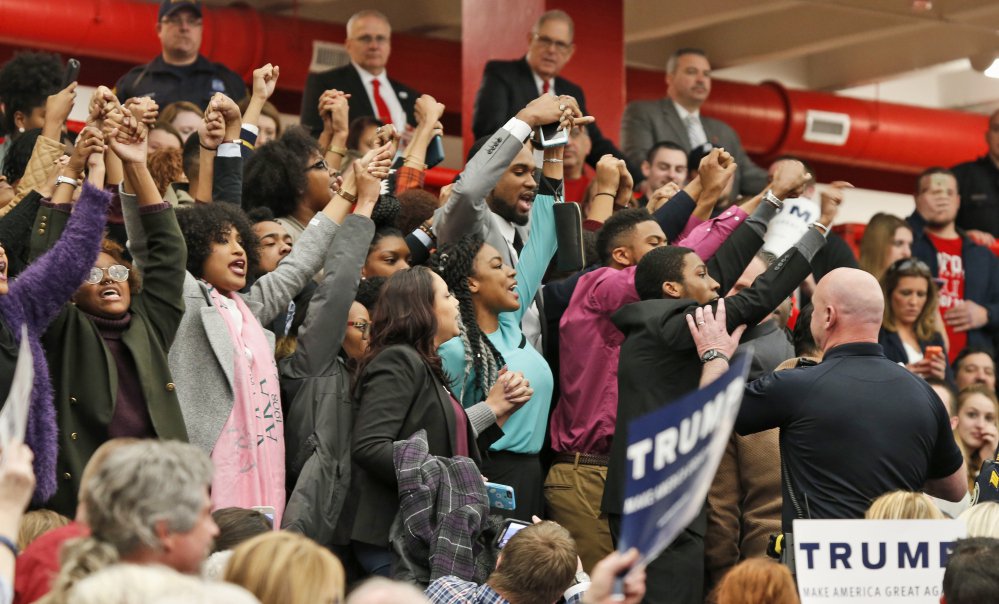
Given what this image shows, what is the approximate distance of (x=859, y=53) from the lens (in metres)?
14.2

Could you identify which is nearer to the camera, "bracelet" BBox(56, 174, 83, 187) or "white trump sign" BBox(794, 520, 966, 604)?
"white trump sign" BBox(794, 520, 966, 604)

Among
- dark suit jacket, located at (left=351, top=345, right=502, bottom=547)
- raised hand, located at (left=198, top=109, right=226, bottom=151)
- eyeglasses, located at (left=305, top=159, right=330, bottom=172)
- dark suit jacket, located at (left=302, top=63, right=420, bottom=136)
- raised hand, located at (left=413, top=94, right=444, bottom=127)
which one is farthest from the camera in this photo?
dark suit jacket, located at (left=302, top=63, right=420, bottom=136)

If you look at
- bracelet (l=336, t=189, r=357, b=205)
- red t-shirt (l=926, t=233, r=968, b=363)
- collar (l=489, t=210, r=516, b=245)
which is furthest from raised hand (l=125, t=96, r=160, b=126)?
red t-shirt (l=926, t=233, r=968, b=363)

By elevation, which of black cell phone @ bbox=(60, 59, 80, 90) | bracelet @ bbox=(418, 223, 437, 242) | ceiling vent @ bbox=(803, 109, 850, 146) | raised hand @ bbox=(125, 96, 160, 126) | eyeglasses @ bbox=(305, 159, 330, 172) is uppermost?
ceiling vent @ bbox=(803, 109, 850, 146)

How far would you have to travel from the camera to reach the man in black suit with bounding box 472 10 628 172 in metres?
7.97

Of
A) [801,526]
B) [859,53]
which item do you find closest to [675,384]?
[801,526]

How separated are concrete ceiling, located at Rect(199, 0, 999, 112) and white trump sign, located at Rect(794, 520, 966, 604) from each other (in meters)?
7.70

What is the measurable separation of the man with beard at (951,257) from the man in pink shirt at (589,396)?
11.6 feet

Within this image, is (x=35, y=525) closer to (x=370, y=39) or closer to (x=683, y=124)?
(x=370, y=39)

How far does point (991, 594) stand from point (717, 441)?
96 cm

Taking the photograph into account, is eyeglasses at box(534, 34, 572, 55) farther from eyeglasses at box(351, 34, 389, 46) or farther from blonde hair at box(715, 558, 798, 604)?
blonde hair at box(715, 558, 798, 604)

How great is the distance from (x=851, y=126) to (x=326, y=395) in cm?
962

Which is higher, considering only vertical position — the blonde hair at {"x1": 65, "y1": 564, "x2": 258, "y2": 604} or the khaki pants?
the blonde hair at {"x1": 65, "y1": 564, "x2": 258, "y2": 604}

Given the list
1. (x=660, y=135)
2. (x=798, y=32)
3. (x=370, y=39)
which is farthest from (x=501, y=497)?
(x=798, y=32)
